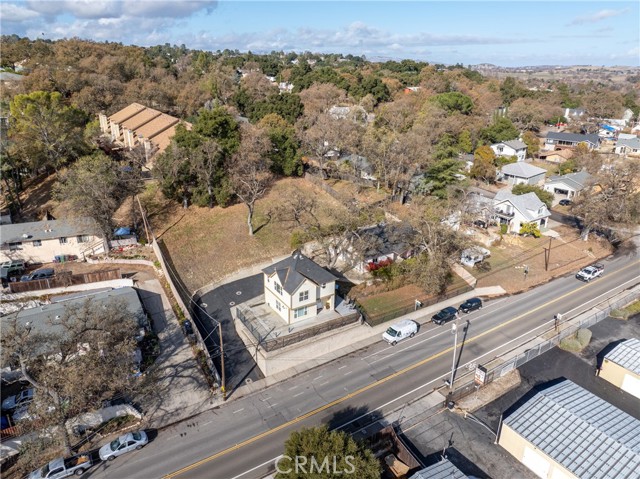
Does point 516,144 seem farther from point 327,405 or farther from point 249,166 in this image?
point 327,405

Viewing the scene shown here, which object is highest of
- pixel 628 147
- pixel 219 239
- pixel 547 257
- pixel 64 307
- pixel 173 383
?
pixel 628 147

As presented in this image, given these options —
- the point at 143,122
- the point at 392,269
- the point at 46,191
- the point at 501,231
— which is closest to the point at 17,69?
the point at 143,122

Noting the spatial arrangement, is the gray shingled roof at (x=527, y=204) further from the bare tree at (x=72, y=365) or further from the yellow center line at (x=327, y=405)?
the bare tree at (x=72, y=365)

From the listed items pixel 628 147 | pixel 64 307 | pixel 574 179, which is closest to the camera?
pixel 64 307

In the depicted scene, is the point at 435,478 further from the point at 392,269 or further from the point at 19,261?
the point at 19,261

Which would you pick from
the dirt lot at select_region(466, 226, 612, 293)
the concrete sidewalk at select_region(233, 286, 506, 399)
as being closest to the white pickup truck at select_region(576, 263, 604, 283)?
the dirt lot at select_region(466, 226, 612, 293)

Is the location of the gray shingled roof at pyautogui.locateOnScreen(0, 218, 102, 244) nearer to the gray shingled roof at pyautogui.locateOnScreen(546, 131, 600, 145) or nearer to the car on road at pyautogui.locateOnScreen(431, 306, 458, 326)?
the car on road at pyautogui.locateOnScreen(431, 306, 458, 326)

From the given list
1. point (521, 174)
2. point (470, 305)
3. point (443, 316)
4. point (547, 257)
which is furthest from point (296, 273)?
point (521, 174)

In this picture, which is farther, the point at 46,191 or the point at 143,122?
the point at 143,122
